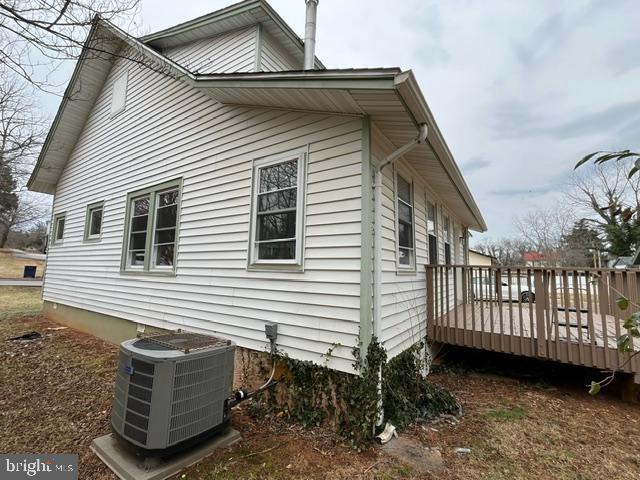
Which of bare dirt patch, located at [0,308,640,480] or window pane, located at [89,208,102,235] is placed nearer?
bare dirt patch, located at [0,308,640,480]

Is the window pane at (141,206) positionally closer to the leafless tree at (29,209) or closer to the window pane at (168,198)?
the window pane at (168,198)

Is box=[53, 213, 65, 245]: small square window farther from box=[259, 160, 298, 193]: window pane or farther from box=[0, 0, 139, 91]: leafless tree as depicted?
box=[259, 160, 298, 193]: window pane

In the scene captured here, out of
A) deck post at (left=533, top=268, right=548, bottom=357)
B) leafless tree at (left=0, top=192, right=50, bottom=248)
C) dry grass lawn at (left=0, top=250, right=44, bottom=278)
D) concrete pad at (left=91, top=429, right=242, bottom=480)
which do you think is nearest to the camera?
concrete pad at (left=91, top=429, right=242, bottom=480)

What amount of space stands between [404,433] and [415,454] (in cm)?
38

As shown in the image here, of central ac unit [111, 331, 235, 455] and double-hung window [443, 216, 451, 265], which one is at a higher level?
double-hung window [443, 216, 451, 265]

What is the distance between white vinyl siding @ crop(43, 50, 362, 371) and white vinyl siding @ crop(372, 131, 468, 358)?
0.56 meters

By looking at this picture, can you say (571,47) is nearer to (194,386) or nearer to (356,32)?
(356,32)

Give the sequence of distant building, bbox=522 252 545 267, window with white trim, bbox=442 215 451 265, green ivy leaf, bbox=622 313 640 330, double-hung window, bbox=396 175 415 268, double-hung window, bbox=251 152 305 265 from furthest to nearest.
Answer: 1. distant building, bbox=522 252 545 267
2. window with white trim, bbox=442 215 451 265
3. double-hung window, bbox=396 175 415 268
4. double-hung window, bbox=251 152 305 265
5. green ivy leaf, bbox=622 313 640 330

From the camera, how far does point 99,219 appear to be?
7.94 meters

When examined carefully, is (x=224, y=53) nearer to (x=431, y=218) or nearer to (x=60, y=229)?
(x=431, y=218)

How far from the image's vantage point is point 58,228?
31.4 ft

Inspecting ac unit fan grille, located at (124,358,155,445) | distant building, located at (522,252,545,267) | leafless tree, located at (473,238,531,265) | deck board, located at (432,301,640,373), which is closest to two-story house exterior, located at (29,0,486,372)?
deck board, located at (432,301,640,373)

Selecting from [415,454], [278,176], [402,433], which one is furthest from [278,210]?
[415,454]

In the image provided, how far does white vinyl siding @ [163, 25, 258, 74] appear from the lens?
19.1ft
